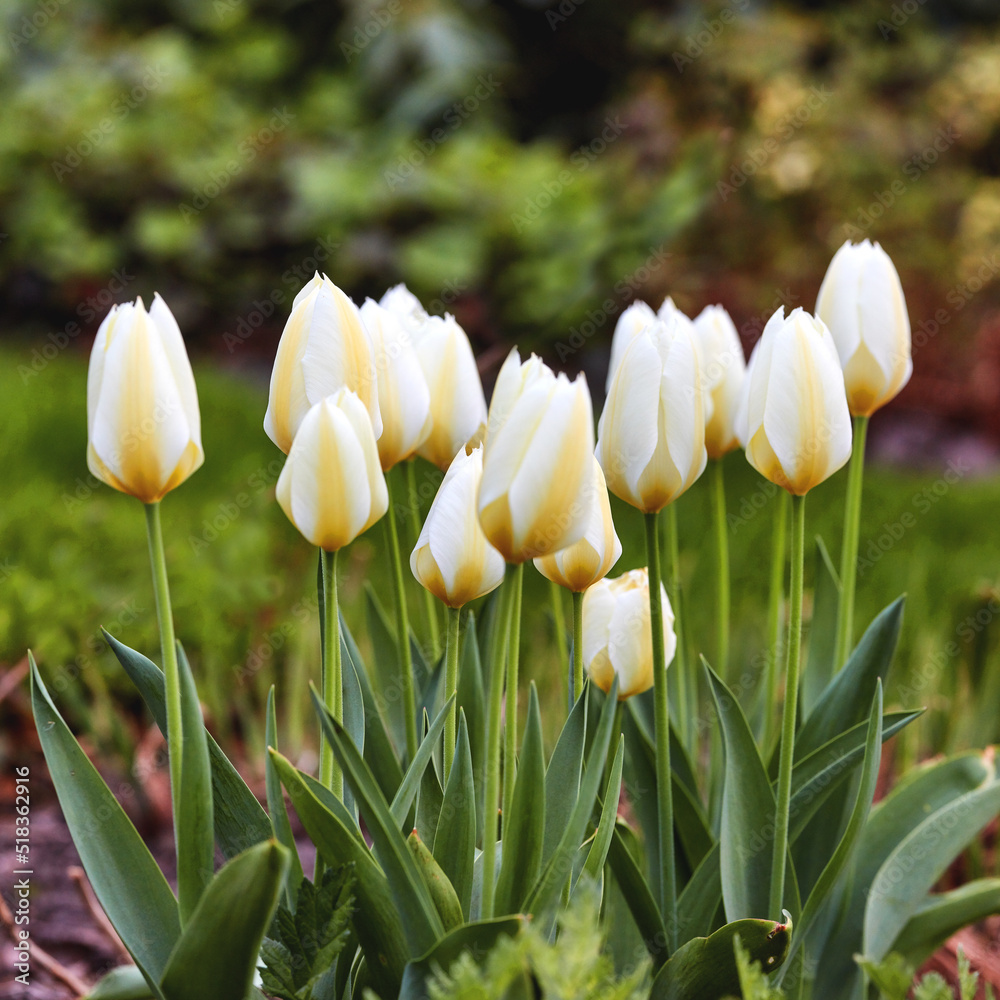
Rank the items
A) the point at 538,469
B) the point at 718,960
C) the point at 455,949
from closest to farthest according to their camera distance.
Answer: the point at 538,469
the point at 455,949
the point at 718,960

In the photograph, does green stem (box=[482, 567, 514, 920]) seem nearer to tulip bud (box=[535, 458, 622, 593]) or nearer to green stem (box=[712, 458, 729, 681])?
tulip bud (box=[535, 458, 622, 593])

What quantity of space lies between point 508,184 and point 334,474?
4522mm

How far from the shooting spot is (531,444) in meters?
0.77

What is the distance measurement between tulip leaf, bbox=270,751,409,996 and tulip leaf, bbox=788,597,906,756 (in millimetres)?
532

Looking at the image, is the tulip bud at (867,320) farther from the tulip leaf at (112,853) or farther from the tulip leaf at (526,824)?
the tulip leaf at (112,853)

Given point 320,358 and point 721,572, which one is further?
point 721,572

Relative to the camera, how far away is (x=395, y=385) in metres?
1.02

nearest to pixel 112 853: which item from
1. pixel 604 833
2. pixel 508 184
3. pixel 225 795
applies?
pixel 225 795

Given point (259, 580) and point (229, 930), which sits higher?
point (259, 580)

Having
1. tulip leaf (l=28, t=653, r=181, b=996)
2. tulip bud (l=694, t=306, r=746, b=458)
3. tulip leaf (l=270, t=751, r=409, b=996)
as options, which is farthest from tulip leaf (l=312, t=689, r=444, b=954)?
tulip bud (l=694, t=306, r=746, b=458)

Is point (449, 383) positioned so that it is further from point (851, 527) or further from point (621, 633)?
point (851, 527)

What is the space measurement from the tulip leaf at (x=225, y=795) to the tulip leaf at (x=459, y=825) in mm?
171

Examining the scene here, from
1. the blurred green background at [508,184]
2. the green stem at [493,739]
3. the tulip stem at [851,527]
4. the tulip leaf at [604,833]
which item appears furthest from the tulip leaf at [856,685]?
the blurred green background at [508,184]

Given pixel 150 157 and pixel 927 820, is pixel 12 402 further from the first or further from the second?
pixel 927 820
